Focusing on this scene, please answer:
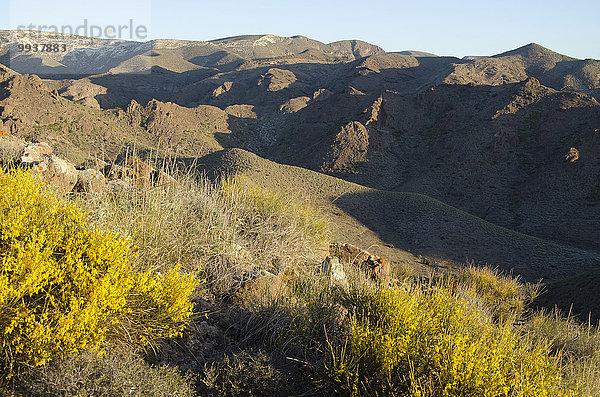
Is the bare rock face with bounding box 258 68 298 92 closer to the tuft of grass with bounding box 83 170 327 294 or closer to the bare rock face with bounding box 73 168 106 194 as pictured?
the bare rock face with bounding box 73 168 106 194

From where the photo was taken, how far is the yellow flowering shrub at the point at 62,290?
249 cm

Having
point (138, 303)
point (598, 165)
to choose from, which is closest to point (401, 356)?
point (138, 303)

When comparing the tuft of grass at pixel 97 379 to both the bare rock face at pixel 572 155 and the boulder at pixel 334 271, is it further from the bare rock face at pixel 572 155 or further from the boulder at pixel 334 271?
the bare rock face at pixel 572 155

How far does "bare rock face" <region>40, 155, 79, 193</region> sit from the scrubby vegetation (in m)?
2.63

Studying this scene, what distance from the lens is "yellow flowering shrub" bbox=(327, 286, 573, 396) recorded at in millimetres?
2641

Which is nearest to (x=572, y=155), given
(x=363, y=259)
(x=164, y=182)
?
(x=363, y=259)

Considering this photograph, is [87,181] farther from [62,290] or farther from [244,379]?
[244,379]

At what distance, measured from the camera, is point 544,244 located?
1625 centimetres

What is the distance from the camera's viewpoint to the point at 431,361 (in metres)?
2.88

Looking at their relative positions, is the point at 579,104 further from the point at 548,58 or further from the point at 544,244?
the point at 548,58

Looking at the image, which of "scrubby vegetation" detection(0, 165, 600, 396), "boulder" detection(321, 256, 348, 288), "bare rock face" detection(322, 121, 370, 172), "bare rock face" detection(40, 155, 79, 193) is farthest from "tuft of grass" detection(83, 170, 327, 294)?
"bare rock face" detection(322, 121, 370, 172)

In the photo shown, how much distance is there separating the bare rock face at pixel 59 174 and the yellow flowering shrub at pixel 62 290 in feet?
11.0

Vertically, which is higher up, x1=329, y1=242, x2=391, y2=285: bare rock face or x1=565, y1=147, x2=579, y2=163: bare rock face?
x1=565, y1=147, x2=579, y2=163: bare rock face

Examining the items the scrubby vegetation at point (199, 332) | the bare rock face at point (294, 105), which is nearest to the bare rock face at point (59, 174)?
the scrubby vegetation at point (199, 332)
